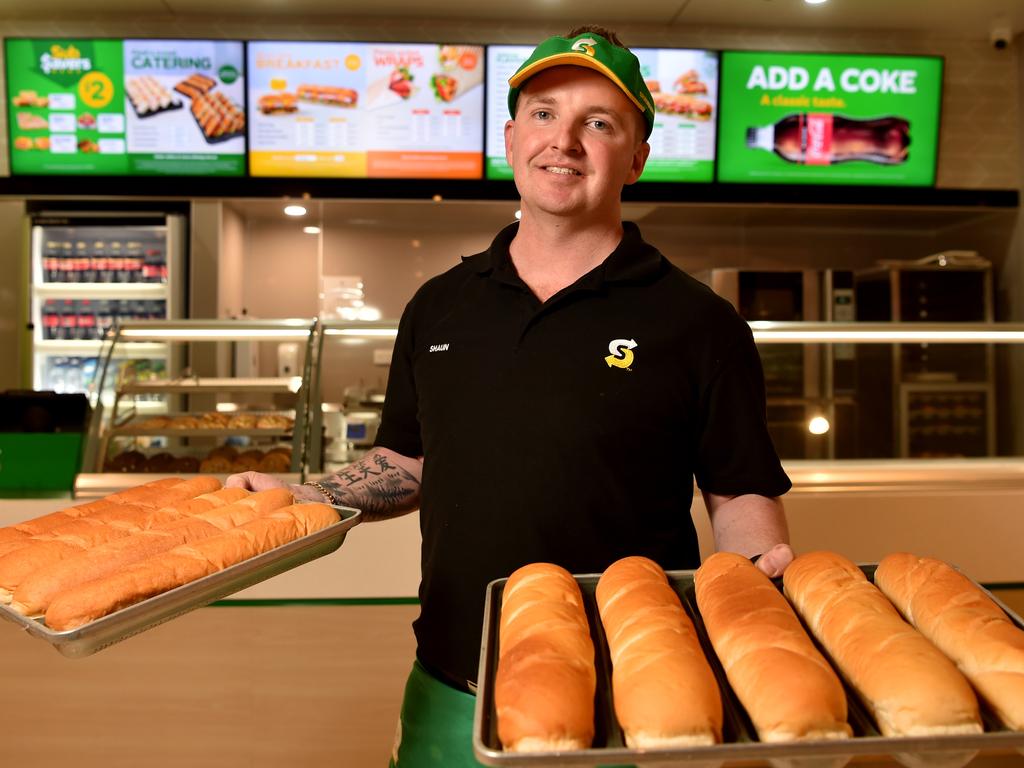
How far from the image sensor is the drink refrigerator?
505 centimetres

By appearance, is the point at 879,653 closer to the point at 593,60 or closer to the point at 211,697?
the point at 593,60

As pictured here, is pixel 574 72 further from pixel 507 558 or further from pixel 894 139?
pixel 894 139

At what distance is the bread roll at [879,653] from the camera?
0.90 m

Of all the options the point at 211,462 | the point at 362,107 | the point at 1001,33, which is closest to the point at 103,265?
the point at 362,107

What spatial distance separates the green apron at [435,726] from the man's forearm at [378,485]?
31cm

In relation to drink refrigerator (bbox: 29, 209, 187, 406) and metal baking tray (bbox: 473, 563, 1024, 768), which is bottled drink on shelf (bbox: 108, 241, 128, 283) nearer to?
drink refrigerator (bbox: 29, 209, 187, 406)

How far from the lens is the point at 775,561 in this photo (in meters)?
1.31

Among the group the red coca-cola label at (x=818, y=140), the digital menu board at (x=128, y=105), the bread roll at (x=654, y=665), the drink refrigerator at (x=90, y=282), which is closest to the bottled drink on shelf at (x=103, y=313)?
the drink refrigerator at (x=90, y=282)

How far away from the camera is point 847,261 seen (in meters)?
5.60

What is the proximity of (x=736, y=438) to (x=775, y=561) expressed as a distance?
10.8 inches

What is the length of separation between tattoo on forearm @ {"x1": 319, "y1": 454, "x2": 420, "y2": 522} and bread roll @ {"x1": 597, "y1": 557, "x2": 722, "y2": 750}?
2.03ft

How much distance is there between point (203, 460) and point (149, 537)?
1726 mm

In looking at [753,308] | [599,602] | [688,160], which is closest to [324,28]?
[688,160]

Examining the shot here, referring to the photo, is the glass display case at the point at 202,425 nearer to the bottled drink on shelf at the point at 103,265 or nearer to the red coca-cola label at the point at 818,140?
the bottled drink on shelf at the point at 103,265
